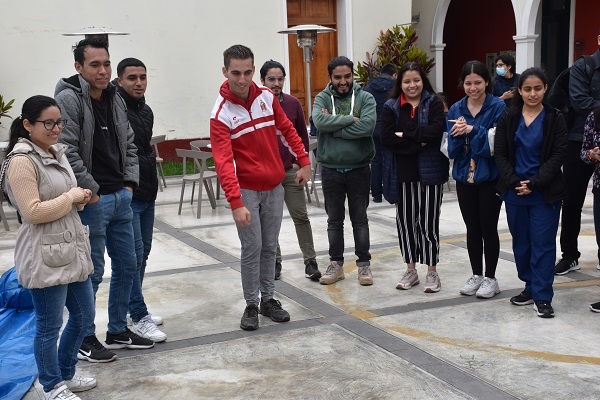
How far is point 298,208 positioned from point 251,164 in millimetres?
1411

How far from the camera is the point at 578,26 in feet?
56.1

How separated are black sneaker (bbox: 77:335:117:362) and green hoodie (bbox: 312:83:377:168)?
2310 millimetres

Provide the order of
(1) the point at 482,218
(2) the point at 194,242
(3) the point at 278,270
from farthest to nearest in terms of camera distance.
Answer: (2) the point at 194,242 → (3) the point at 278,270 → (1) the point at 482,218

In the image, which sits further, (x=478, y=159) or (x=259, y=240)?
(x=478, y=159)

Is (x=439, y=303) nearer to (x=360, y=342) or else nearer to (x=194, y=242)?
(x=360, y=342)

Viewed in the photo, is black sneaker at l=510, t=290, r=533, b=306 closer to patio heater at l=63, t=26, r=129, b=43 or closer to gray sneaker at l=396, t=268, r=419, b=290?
gray sneaker at l=396, t=268, r=419, b=290

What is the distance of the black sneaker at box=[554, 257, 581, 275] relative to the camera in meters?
6.31

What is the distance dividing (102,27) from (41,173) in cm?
1073

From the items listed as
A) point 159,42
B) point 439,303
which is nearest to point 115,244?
point 439,303

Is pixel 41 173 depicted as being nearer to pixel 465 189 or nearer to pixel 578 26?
pixel 465 189

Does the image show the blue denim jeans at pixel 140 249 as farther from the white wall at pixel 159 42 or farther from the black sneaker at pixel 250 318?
the white wall at pixel 159 42

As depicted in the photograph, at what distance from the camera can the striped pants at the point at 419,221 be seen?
5863mm

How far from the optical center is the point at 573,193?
6.25 metres

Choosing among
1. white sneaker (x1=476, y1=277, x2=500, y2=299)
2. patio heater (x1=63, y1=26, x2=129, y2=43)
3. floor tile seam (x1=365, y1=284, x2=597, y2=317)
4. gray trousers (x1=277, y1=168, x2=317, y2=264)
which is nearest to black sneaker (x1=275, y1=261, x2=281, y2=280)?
gray trousers (x1=277, y1=168, x2=317, y2=264)
